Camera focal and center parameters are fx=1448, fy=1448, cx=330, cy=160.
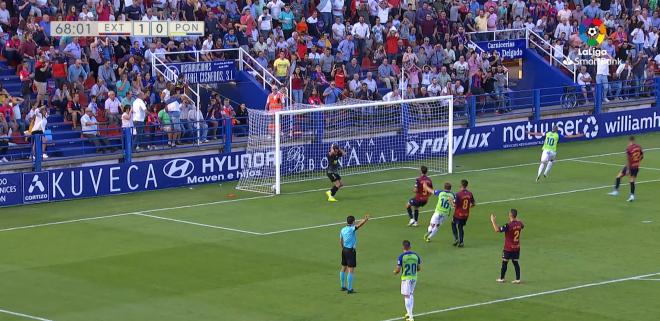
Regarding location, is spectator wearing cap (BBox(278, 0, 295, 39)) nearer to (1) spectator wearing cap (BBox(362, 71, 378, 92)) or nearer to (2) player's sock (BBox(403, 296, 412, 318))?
(1) spectator wearing cap (BBox(362, 71, 378, 92))

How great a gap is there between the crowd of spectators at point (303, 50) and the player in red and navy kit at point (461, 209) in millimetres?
13347

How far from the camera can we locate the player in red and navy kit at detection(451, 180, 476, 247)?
121 feet

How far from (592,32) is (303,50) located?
50.1 feet

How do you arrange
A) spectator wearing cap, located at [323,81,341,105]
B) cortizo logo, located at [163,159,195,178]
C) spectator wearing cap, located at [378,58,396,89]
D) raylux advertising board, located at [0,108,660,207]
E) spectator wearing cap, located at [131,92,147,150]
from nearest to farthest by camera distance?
raylux advertising board, located at [0,108,660,207]
cortizo logo, located at [163,159,195,178]
spectator wearing cap, located at [131,92,147,150]
spectator wearing cap, located at [323,81,341,105]
spectator wearing cap, located at [378,58,396,89]

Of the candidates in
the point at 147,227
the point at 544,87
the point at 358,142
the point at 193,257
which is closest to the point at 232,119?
the point at 358,142

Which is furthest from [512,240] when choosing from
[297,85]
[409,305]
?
[297,85]

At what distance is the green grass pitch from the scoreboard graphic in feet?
17.1

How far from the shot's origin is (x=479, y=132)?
54.6 metres

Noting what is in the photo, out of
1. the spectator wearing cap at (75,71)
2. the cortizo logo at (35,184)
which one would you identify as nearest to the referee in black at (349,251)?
the cortizo logo at (35,184)

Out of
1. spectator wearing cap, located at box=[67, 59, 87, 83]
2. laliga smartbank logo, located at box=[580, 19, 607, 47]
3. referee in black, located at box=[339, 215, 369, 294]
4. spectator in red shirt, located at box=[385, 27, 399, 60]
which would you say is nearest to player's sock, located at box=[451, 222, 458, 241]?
referee in black, located at box=[339, 215, 369, 294]

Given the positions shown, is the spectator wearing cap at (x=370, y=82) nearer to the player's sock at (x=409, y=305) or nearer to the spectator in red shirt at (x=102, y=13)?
the spectator in red shirt at (x=102, y=13)

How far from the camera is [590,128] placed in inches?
2274

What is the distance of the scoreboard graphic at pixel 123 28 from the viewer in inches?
1799

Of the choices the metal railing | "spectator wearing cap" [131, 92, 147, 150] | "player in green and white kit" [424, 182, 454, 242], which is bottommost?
"player in green and white kit" [424, 182, 454, 242]
